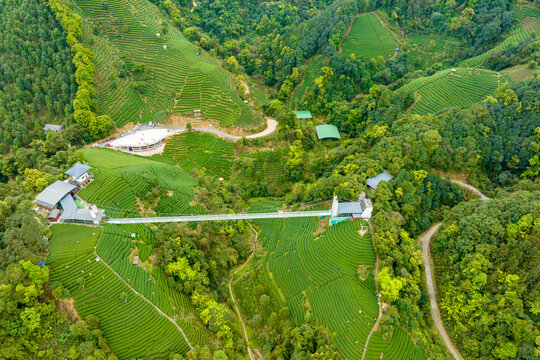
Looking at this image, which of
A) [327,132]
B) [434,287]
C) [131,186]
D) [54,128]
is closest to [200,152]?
[131,186]

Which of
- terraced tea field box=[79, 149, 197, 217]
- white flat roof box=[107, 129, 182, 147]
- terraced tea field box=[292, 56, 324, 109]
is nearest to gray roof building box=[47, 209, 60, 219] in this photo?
terraced tea field box=[79, 149, 197, 217]

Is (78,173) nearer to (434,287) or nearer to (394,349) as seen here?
(394,349)

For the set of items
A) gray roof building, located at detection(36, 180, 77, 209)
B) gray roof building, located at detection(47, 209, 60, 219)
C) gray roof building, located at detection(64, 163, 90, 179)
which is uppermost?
gray roof building, located at detection(64, 163, 90, 179)

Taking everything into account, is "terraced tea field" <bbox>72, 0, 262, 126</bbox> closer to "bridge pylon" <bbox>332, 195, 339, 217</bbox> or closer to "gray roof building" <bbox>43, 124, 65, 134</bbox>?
"gray roof building" <bbox>43, 124, 65, 134</bbox>

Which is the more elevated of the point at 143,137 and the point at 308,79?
the point at 308,79

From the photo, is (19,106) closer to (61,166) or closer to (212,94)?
(61,166)
